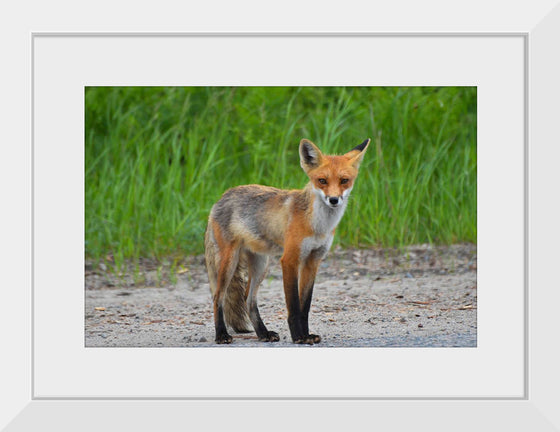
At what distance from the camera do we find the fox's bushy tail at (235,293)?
21.9 ft

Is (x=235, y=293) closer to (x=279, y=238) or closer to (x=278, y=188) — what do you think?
(x=279, y=238)

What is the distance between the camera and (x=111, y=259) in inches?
375

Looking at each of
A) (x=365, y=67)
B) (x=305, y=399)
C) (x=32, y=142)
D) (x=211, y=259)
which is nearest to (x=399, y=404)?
(x=305, y=399)

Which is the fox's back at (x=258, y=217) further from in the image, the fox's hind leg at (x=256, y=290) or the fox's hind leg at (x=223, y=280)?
the fox's hind leg at (x=256, y=290)

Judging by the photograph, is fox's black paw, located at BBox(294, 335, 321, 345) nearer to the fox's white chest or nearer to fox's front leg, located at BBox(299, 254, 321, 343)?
fox's front leg, located at BBox(299, 254, 321, 343)

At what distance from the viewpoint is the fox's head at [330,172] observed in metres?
5.83

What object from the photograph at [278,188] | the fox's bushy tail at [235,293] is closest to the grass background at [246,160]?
the photograph at [278,188]

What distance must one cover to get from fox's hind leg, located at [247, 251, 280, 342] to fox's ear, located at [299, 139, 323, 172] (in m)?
1.10

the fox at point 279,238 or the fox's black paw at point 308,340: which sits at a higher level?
the fox at point 279,238

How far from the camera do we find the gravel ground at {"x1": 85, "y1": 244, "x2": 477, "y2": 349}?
664 cm

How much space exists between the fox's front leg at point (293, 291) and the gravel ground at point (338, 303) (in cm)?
19

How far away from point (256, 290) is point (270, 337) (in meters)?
0.45

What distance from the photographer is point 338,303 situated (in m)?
8.07

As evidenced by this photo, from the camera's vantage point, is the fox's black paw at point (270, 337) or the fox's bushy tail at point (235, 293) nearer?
the fox's black paw at point (270, 337)
